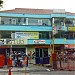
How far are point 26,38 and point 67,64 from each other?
30.0 meters

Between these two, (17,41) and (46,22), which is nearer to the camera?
(17,41)

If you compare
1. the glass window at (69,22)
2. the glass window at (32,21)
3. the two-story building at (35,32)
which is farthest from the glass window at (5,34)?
the glass window at (69,22)

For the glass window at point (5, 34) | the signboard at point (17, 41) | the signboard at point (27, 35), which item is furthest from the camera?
the glass window at point (5, 34)

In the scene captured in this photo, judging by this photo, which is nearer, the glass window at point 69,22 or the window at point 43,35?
the window at point 43,35

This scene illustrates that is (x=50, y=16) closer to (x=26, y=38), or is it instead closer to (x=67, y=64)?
(x=26, y=38)

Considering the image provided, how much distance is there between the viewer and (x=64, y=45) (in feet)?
207

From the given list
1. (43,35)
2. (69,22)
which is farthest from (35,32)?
(69,22)

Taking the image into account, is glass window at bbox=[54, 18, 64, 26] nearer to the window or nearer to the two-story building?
the two-story building

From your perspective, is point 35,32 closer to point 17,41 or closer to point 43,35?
point 43,35

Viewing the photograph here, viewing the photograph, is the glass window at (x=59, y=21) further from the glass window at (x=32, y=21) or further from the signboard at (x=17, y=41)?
the signboard at (x=17, y=41)

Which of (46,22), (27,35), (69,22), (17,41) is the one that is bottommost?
(17,41)

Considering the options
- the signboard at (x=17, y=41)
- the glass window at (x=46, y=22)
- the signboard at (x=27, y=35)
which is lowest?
the signboard at (x=17, y=41)

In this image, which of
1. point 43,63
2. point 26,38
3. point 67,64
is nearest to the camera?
point 67,64

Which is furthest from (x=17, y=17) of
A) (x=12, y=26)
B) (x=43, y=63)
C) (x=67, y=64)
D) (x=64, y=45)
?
(x=67, y=64)
